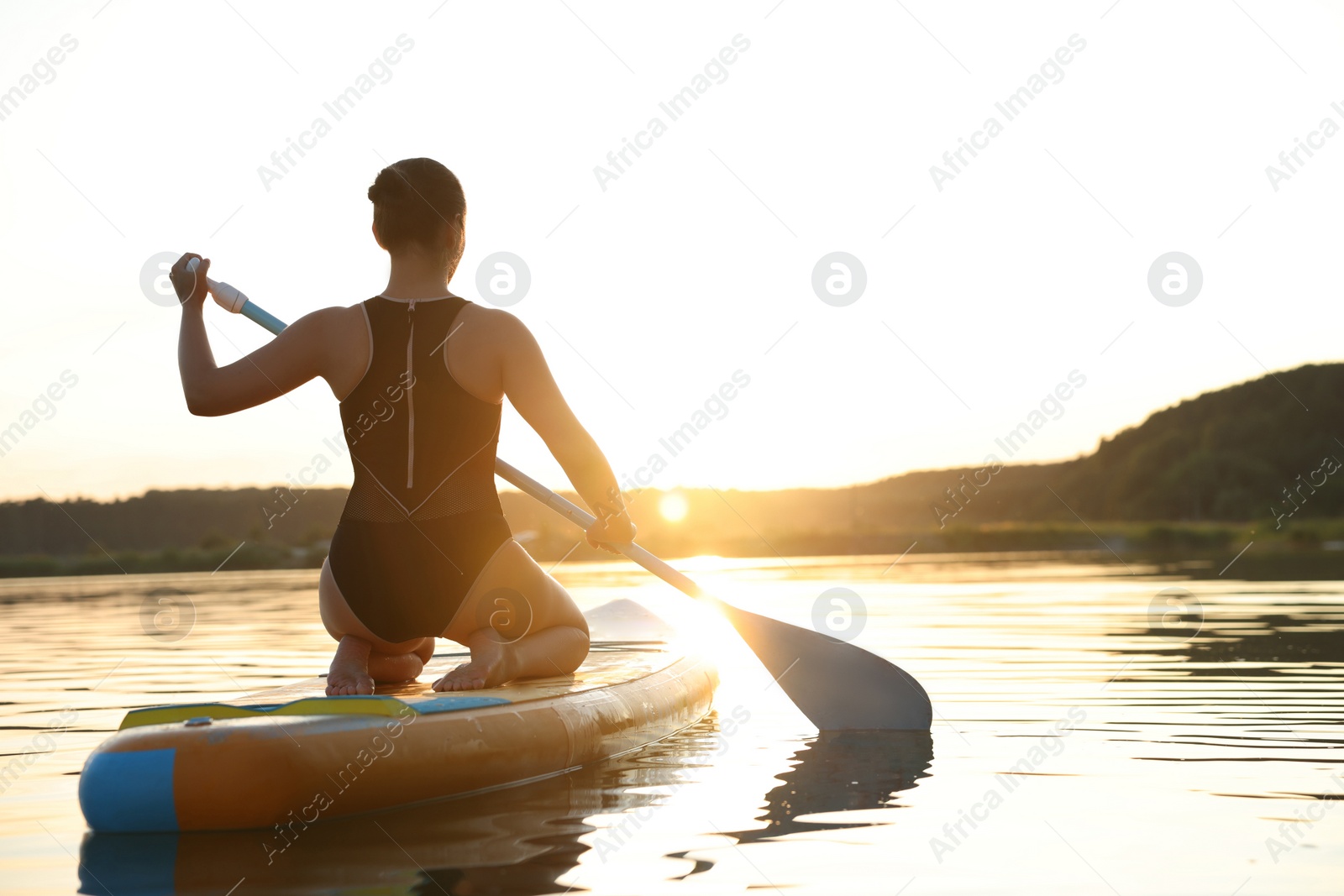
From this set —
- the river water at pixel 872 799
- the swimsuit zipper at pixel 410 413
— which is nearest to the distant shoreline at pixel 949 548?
the river water at pixel 872 799

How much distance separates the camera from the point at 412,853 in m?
3.01

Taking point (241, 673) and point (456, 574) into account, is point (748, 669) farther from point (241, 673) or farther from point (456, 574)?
point (456, 574)

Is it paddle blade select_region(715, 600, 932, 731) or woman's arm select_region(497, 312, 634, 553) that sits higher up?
woman's arm select_region(497, 312, 634, 553)

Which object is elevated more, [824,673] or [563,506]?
[824,673]

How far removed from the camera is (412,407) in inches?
145

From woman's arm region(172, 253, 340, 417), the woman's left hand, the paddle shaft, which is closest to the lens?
woman's arm region(172, 253, 340, 417)

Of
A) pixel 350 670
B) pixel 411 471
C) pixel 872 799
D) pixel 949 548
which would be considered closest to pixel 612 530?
pixel 411 471

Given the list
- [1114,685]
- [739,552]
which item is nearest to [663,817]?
Result: [1114,685]

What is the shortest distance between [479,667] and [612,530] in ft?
2.29

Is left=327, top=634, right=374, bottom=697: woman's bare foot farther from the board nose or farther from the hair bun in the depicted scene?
the hair bun

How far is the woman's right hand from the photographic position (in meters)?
4.25

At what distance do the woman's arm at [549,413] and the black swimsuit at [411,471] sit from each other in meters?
0.13

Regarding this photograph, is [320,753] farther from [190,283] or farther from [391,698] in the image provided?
[190,283]

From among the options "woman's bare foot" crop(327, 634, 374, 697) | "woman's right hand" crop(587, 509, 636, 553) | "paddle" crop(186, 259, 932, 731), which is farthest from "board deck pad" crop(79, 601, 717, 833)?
"paddle" crop(186, 259, 932, 731)
